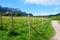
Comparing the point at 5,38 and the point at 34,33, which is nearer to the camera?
the point at 5,38

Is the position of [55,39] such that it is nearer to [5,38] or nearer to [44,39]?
[44,39]

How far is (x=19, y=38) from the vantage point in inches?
535

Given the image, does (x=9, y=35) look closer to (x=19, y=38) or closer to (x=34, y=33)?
(x=19, y=38)

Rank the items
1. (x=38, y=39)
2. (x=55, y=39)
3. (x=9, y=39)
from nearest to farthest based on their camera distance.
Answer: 1. (x=9, y=39)
2. (x=38, y=39)
3. (x=55, y=39)

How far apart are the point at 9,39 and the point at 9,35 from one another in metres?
1.08

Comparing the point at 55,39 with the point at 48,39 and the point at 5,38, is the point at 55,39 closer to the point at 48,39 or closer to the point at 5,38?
the point at 48,39

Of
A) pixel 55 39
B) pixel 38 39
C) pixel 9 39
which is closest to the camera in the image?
pixel 9 39

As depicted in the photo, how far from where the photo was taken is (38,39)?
1410 cm

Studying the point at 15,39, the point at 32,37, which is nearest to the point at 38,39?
the point at 32,37

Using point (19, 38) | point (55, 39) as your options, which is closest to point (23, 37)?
point (19, 38)

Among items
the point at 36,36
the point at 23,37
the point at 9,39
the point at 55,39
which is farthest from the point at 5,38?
the point at 55,39

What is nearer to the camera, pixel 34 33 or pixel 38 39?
pixel 38 39

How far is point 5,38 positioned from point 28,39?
1.33 meters

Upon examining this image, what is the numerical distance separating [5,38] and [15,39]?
22.3 inches
